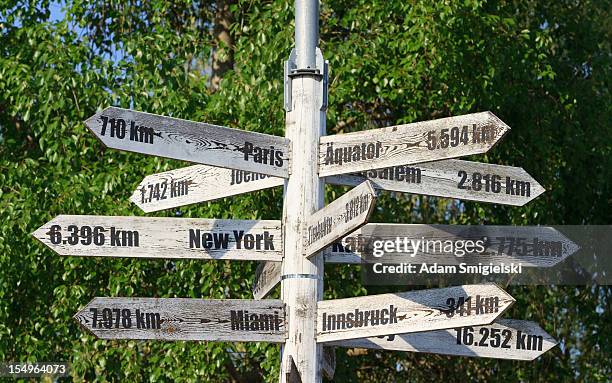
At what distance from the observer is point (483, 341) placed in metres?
6.03

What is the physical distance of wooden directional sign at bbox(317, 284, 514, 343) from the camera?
17.5 ft

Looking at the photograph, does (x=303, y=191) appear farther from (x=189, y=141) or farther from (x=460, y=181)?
(x=460, y=181)

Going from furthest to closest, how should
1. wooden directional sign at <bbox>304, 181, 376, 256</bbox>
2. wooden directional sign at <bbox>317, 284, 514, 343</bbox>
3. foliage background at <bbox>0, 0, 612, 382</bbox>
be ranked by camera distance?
foliage background at <bbox>0, 0, 612, 382</bbox>
wooden directional sign at <bbox>317, 284, 514, 343</bbox>
wooden directional sign at <bbox>304, 181, 376, 256</bbox>

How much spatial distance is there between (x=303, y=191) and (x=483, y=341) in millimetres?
1185

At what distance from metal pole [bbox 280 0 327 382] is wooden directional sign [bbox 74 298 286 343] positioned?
11 cm

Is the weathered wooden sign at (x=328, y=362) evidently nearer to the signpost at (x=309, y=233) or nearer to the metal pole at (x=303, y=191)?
the signpost at (x=309, y=233)

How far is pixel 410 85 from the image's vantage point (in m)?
11.3

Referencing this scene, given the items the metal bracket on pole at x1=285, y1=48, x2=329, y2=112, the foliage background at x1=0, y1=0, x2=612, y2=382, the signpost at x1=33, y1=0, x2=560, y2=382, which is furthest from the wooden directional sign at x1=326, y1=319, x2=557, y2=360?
the foliage background at x1=0, y1=0, x2=612, y2=382

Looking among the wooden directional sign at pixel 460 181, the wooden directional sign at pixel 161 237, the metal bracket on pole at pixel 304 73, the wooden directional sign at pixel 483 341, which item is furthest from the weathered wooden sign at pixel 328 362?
the metal bracket on pole at pixel 304 73

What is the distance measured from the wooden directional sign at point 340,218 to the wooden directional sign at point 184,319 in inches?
14.9

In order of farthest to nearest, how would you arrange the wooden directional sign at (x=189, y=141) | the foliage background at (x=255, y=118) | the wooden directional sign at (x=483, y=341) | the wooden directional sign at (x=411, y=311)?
1. the foliage background at (x=255, y=118)
2. the wooden directional sign at (x=483, y=341)
3. the wooden directional sign at (x=189, y=141)
4. the wooden directional sign at (x=411, y=311)

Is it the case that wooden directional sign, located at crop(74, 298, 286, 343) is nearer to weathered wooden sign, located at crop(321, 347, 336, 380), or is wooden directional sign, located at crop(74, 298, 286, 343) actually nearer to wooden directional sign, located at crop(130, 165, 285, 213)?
weathered wooden sign, located at crop(321, 347, 336, 380)

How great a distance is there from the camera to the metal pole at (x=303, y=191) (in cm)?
567

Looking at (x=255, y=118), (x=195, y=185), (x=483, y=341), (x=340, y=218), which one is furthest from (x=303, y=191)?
(x=255, y=118)
